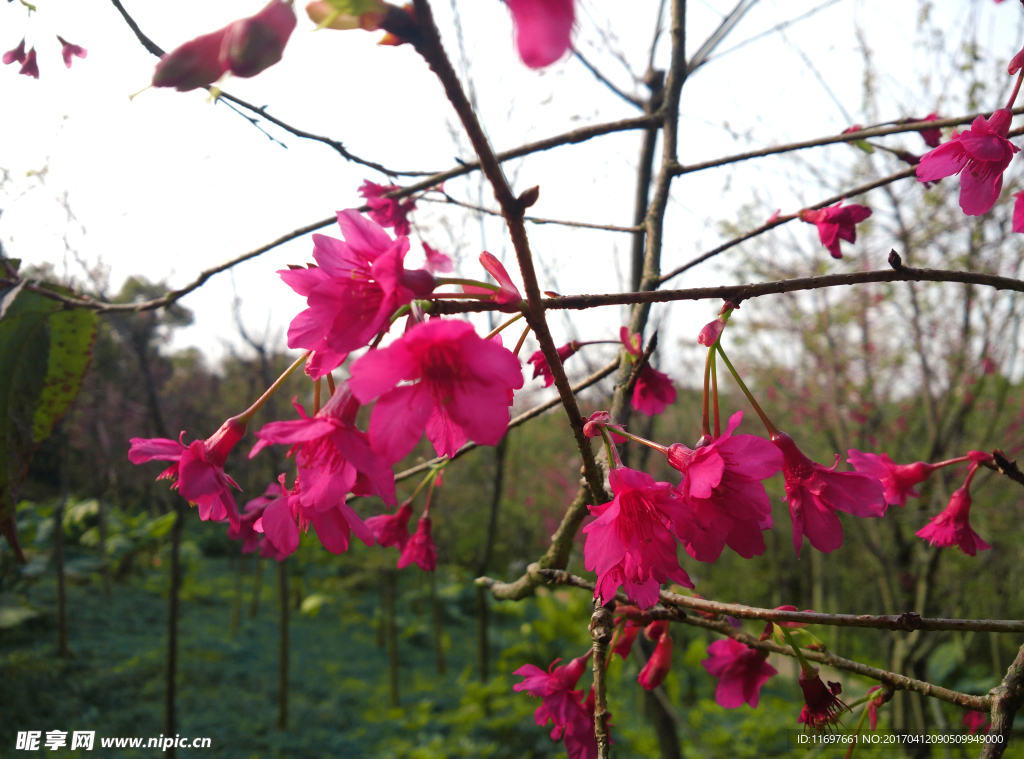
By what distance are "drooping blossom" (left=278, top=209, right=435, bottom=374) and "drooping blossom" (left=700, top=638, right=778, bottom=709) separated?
96 centimetres

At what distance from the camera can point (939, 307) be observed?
17.0ft

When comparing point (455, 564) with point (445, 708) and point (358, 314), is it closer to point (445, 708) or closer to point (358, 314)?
point (445, 708)

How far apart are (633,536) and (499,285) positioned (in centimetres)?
34

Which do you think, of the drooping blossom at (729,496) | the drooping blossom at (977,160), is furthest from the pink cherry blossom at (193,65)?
the drooping blossom at (977,160)

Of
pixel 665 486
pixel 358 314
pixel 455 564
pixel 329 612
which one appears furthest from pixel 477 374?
pixel 455 564

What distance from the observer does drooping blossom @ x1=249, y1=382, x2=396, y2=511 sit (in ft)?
1.78

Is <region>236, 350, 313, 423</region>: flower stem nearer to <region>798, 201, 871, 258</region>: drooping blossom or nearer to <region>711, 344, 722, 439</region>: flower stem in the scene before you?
<region>711, 344, 722, 439</region>: flower stem

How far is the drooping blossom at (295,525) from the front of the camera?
66cm

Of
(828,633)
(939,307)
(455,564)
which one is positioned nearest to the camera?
(939,307)

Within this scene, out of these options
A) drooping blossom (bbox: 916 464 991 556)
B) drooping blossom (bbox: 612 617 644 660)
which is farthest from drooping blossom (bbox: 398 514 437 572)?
drooping blossom (bbox: 916 464 991 556)

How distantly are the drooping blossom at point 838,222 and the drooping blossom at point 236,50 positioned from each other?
130 centimetres

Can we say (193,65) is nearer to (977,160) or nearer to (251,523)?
(251,523)

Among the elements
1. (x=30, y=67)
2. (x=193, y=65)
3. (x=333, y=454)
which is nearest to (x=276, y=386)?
(x=333, y=454)

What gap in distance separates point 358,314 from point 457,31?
4.93 m
